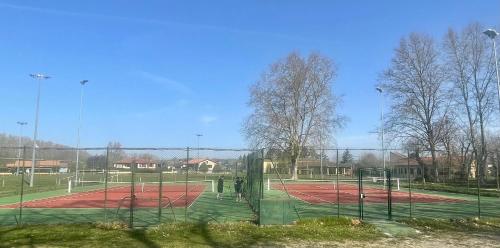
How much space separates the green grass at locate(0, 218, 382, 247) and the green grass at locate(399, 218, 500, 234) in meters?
2.03

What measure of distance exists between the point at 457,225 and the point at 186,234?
9.48 metres

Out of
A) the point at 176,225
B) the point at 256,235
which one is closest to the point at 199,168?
the point at 176,225

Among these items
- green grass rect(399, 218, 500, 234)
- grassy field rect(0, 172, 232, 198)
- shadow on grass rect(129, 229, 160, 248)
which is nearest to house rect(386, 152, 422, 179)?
green grass rect(399, 218, 500, 234)

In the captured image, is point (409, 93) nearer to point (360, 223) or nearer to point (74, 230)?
point (360, 223)

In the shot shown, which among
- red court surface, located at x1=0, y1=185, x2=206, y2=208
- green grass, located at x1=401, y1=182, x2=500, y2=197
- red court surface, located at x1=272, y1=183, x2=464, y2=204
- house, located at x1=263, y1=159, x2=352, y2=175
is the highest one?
house, located at x1=263, y1=159, x2=352, y2=175

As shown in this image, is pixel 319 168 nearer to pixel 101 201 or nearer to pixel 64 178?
pixel 101 201

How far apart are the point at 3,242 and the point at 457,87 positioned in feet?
167

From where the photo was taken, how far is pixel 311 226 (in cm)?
1509

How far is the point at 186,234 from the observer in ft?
44.8

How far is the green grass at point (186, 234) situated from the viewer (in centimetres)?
1233

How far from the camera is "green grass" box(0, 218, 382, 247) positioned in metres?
12.3

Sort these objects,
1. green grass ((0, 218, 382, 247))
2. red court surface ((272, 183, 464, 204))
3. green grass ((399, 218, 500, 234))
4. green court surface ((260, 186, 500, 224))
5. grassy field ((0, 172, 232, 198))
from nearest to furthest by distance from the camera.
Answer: green grass ((0, 218, 382, 247))
green grass ((399, 218, 500, 234))
green court surface ((260, 186, 500, 224))
red court surface ((272, 183, 464, 204))
grassy field ((0, 172, 232, 198))

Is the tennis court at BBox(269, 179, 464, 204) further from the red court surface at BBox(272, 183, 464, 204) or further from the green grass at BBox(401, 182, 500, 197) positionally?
the green grass at BBox(401, 182, 500, 197)

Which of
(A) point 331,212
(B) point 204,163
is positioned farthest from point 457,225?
(B) point 204,163
